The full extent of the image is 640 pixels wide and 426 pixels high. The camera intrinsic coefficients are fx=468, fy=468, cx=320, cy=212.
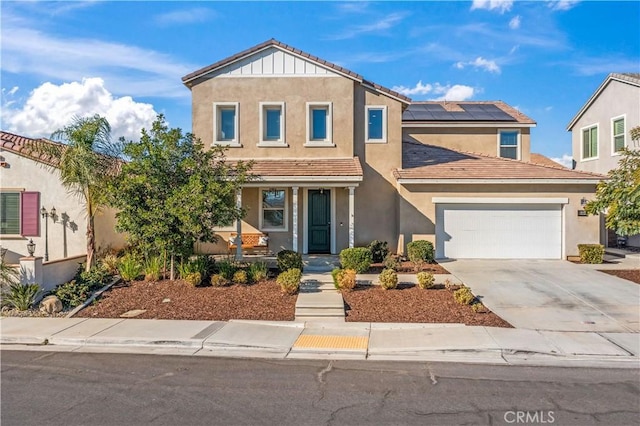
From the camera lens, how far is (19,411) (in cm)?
534

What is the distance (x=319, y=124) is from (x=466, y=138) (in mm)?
8183

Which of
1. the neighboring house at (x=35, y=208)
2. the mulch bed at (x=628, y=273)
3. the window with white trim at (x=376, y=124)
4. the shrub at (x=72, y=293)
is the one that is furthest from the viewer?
the window with white trim at (x=376, y=124)

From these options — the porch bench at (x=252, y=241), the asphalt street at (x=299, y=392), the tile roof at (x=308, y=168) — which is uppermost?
the tile roof at (x=308, y=168)

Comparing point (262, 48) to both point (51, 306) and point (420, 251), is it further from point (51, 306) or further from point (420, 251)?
point (51, 306)

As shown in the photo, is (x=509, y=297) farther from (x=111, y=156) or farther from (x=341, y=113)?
(x=111, y=156)

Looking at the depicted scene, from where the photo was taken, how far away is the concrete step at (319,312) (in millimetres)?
9812

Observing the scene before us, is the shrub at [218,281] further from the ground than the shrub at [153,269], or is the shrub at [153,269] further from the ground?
the shrub at [153,269]

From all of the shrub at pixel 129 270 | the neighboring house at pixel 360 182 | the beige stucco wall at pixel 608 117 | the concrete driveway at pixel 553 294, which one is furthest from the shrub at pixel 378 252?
the beige stucco wall at pixel 608 117

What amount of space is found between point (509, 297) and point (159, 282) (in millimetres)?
8737

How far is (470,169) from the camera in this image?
16.8 m

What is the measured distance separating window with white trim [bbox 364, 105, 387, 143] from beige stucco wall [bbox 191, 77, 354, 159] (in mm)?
736

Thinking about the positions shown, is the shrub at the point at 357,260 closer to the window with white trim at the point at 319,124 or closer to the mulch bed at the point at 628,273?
the window with white trim at the point at 319,124

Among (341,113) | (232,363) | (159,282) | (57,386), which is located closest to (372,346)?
(232,363)

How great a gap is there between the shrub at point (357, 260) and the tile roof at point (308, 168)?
106 inches
